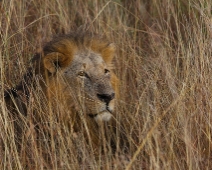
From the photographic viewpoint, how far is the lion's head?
4.52 metres

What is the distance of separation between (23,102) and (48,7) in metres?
1.99

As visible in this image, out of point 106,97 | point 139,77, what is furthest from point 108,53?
point 106,97

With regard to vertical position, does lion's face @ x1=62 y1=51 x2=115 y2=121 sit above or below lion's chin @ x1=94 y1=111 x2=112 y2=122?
above

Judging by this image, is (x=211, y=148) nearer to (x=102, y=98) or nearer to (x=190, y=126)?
(x=190, y=126)

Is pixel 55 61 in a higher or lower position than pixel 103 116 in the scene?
higher

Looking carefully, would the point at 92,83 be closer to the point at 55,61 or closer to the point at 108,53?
the point at 55,61

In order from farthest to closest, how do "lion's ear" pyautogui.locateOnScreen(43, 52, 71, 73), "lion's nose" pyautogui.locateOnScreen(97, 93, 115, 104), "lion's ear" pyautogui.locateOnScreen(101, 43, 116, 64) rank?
"lion's ear" pyautogui.locateOnScreen(101, 43, 116, 64)
"lion's ear" pyautogui.locateOnScreen(43, 52, 71, 73)
"lion's nose" pyautogui.locateOnScreen(97, 93, 115, 104)

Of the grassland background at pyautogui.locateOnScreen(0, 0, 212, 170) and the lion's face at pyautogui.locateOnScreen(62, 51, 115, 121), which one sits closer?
the grassland background at pyautogui.locateOnScreen(0, 0, 212, 170)

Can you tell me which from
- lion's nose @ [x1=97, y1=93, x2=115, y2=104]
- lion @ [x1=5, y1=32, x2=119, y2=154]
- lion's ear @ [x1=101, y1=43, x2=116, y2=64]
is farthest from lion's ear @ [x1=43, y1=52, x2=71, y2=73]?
lion's nose @ [x1=97, y1=93, x2=115, y2=104]

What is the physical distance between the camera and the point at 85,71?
4797mm

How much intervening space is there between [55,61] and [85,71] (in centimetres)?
24

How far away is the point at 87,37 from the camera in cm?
497

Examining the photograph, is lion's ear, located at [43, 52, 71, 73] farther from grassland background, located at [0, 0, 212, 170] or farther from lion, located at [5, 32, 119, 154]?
grassland background, located at [0, 0, 212, 170]

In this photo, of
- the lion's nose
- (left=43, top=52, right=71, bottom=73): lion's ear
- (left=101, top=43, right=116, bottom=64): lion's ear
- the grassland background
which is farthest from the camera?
(left=101, top=43, right=116, bottom=64): lion's ear
